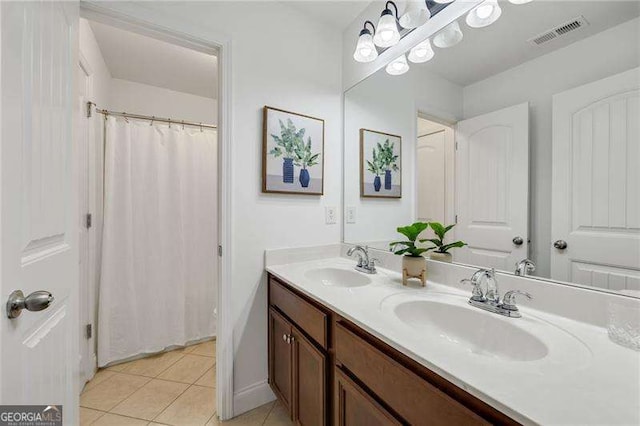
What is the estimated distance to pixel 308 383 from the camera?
3.74 feet

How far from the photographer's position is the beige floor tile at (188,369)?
6.07ft

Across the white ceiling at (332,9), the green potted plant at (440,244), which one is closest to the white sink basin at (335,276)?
the green potted plant at (440,244)

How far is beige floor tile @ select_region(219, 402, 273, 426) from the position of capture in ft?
4.73

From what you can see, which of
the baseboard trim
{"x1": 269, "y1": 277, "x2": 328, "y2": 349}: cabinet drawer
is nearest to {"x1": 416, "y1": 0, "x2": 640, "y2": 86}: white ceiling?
{"x1": 269, "y1": 277, "x2": 328, "y2": 349}: cabinet drawer

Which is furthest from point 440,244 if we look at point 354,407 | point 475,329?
point 354,407

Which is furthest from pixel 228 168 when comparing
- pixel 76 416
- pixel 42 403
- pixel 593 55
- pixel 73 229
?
pixel 593 55

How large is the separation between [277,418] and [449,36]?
2110 mm

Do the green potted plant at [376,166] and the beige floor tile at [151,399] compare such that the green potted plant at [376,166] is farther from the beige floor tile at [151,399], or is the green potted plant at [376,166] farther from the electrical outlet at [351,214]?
the beige floor tile at [151,399]

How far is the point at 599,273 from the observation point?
827 mm

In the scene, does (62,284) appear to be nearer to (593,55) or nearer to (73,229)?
(73,229)

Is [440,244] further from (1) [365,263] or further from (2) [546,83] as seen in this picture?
(2) [546,83]

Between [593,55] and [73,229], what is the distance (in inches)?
72.8

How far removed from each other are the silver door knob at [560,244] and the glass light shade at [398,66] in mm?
1091

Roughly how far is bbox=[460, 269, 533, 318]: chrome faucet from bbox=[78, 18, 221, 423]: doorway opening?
1470 mm
